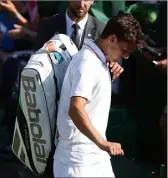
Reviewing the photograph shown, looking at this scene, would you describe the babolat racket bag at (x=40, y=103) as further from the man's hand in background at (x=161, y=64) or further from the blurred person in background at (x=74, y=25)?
the man's hand in background at (x=161, y=64)

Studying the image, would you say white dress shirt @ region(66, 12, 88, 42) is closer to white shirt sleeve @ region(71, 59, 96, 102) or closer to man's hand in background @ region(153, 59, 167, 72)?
man's hand in background @ region(153, 59, 167, 72)

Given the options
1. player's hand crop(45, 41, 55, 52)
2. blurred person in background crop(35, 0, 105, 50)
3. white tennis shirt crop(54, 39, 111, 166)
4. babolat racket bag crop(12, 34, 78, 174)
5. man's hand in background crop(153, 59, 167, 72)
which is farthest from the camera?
man's hand in background crop(153, 59, 167, 72)

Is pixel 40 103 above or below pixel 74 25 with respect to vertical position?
below

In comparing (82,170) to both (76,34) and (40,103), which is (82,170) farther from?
(76,34)

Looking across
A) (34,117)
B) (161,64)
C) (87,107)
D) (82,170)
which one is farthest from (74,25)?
(82,170)

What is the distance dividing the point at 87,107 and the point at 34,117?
0.39m

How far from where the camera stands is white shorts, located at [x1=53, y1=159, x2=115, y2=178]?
10.4ft

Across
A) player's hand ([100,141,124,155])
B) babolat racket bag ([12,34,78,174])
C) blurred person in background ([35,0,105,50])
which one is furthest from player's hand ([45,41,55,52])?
blurred person in background ([35,0,105,50])

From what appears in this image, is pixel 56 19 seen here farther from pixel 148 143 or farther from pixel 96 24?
pixel 148 143

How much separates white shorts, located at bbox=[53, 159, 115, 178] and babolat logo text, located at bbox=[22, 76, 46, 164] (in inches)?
8.0

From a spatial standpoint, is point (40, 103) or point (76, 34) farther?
point (76, 34)

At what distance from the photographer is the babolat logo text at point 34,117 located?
11.0ft

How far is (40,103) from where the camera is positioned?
3365 mm

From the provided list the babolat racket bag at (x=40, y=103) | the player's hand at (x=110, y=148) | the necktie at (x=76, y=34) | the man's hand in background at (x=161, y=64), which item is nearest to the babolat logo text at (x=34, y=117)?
the babolat racket bag at (x=40, y=103)
